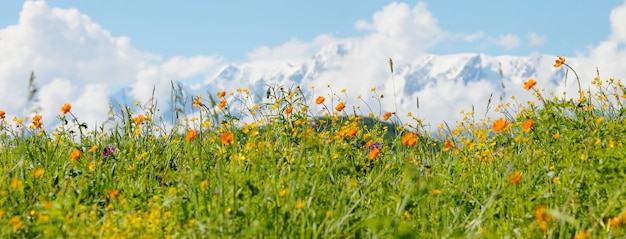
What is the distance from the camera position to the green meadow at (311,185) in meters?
3.09

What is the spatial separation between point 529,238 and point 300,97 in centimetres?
316

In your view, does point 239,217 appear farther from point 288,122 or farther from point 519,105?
point 519,105

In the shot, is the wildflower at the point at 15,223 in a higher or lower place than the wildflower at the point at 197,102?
lower

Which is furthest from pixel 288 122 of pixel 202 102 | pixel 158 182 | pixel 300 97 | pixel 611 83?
pixel 611 83

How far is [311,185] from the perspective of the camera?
3.49 metres

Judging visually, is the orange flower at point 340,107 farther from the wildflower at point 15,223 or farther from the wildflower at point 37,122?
the wildflower at point 15,223

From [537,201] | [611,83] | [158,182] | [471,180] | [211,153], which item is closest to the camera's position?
[537,201]

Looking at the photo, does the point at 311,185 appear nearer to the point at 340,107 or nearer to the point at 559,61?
the point at 340,107

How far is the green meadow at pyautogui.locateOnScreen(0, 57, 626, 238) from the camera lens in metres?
3.09

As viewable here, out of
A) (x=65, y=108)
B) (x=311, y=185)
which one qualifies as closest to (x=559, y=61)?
(x=311, y=185)

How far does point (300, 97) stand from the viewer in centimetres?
590

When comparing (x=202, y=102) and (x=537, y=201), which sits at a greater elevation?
(x=202, y=102)

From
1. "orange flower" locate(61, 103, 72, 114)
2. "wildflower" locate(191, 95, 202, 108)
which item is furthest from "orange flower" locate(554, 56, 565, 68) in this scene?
"orange flower" locate(61, 103, 72, 114)

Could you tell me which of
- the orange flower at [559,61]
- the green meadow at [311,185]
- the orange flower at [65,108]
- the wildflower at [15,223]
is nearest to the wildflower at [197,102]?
the green meadow at [311,185]
